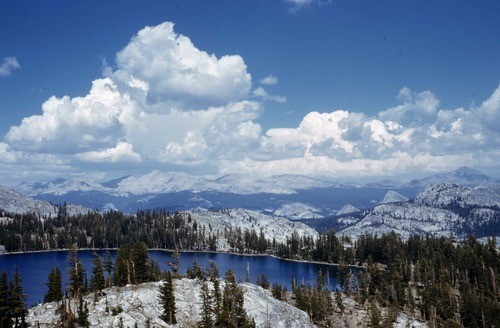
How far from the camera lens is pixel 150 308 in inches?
3984

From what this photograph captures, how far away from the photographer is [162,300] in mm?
101812

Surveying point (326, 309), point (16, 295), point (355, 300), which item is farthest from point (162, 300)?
point (355, 300)

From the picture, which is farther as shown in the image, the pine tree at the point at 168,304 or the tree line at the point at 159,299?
the pine tree at the point at 168,304

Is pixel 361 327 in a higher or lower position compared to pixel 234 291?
lower

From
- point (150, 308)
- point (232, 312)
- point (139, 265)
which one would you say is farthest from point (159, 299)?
point (232, 312)

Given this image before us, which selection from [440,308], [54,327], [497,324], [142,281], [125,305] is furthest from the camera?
[440,308]

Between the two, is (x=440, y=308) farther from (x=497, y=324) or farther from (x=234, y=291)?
(x=234, y=291)

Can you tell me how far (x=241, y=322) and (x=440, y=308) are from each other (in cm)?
11255

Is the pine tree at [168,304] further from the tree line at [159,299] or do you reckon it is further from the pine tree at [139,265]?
the pine tree at [139,265]

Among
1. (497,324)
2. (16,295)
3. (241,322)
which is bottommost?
(497,324)

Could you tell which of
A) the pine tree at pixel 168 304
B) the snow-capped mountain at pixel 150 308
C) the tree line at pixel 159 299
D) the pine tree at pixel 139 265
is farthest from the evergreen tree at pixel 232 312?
the pine tree at pixel 139 265

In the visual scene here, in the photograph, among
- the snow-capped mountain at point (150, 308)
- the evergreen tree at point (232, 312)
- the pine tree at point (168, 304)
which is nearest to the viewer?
the evergreen tree at point (232, 312)

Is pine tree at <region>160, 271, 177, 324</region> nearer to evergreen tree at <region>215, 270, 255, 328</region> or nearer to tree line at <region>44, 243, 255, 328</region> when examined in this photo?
tree line at <region>44, 243, 255, 328</region>

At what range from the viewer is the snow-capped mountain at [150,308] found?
93250 mm
